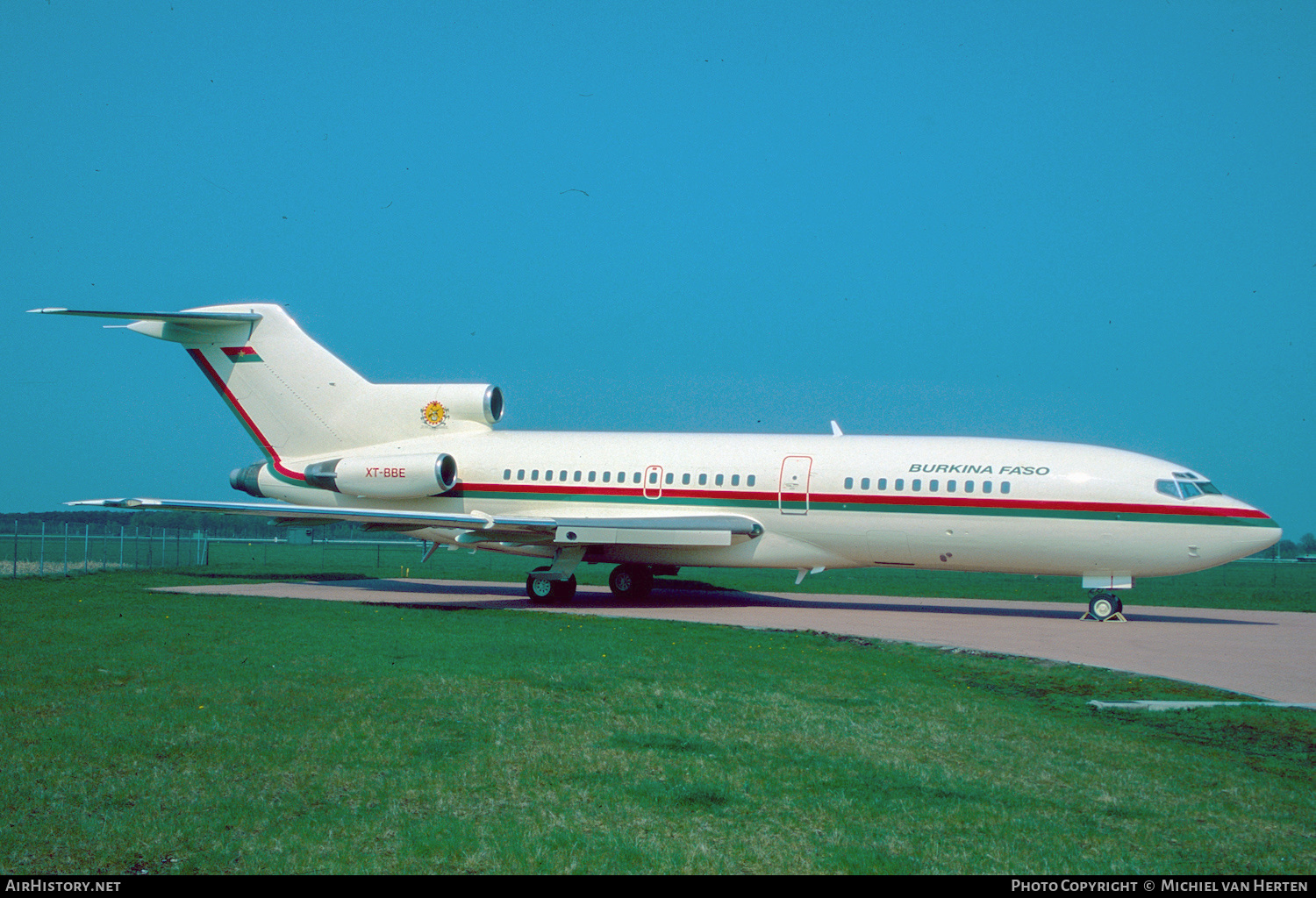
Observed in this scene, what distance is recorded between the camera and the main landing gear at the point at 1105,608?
68.5 feet

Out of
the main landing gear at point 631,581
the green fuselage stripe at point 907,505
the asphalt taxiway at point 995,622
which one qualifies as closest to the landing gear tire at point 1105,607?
the asphalt taxiway at point 995,622

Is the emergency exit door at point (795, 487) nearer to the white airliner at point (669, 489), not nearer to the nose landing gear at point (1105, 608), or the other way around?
the white airliner at point (669, 489)

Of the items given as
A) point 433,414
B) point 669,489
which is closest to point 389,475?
point 433,414

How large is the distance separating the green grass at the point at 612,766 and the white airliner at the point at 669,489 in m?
8.39

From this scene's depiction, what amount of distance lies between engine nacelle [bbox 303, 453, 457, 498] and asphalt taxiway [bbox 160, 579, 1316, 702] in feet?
7.99

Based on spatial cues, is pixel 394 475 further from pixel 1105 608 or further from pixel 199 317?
pixel 1105 608

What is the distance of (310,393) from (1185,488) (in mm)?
20224

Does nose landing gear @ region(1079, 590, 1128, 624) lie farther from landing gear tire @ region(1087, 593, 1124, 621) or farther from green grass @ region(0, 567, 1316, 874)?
green grass @ region(0, 567, 1316, 874)

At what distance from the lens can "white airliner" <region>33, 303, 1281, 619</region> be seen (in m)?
20.7

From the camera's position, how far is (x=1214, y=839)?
602cm

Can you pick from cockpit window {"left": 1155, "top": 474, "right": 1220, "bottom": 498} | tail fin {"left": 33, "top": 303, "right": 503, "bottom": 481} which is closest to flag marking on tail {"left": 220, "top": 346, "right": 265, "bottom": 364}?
tail fin {"left": 33, "top": 303, "right": 503, "bottom": 481}

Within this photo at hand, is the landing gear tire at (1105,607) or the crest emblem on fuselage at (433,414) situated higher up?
the crest emblem on fuselage at (433,414)

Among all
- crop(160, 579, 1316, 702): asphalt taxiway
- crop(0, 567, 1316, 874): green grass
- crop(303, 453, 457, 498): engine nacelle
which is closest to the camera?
crop(0, 567, 1316, 874): green grass
